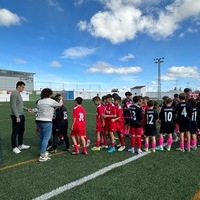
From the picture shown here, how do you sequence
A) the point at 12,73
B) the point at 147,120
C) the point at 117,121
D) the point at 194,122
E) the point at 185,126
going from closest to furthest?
Result: 1. the point at 147,120
2. the point at 185,126
3. the point at 117,121
4. the point at 194,122
5. the point at 12,73

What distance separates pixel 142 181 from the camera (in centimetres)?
448

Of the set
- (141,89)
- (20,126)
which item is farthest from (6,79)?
(20,126)

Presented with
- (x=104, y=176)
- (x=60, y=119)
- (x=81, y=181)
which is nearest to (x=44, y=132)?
(x=60, y=119)

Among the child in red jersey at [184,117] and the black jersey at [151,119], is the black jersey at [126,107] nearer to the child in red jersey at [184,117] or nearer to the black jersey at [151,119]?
the black jersey at [151,119]

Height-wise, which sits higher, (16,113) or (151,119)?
(16,113)

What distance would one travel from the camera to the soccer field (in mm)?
3969

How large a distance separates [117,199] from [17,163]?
9.76 feet

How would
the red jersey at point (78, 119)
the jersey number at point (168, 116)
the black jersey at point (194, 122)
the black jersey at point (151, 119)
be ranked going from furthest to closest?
the black jersey at point (194, 122) < the jersey number at point (168, 116) < the black jersey at point (151, 119) < the red jersey at point (78, 119)

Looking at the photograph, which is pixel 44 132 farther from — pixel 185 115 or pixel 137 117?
pixel 185 115

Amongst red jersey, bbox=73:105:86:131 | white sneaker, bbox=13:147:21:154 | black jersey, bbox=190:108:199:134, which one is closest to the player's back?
red jersey, bbox=73:105:86:131

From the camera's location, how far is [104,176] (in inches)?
187

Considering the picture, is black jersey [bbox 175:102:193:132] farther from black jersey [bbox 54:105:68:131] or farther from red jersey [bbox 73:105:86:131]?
black jersey [bbox 54:105:68:131]

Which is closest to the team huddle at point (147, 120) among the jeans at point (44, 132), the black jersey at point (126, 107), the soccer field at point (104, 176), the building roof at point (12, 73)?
the soccer field at point (104, 176)

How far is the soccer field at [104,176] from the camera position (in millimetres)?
3969
